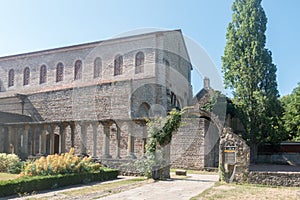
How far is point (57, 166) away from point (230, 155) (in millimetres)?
7189

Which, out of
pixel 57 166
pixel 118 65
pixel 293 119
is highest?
pixel 118 65

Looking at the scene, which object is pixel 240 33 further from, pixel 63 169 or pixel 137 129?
pixel 63 169

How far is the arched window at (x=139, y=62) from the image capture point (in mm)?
24181

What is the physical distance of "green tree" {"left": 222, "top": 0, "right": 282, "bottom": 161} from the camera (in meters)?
22.8

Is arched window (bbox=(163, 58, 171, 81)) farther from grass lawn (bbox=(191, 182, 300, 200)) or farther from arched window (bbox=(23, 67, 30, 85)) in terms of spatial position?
arched window (bbox=(23, 67, 30, 85))

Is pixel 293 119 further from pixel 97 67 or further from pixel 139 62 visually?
pixel 97 67

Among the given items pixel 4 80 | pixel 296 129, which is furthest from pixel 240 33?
pixel 4 80

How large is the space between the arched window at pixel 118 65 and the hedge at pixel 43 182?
12.4 metres

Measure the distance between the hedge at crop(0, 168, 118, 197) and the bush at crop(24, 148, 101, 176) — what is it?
44 centimetres

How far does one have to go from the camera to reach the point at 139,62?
24422 millimetres

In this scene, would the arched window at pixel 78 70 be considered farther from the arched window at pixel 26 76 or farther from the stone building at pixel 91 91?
the arched window at pixel 26 76

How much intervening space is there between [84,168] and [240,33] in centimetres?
1691

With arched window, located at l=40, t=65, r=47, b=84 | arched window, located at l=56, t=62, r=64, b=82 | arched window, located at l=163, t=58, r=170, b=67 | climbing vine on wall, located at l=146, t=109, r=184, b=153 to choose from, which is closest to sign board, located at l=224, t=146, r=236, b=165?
climbing vine on wall, located at l=146, t=109, r=184, b=153

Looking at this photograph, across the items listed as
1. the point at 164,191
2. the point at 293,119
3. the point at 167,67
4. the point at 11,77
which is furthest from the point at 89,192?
the point at 11,77
